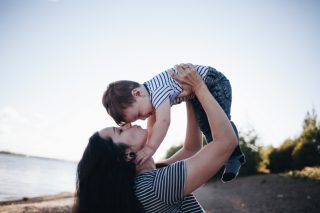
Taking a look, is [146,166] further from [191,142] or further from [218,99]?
[218,99]

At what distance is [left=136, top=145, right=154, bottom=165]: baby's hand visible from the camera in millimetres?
2219

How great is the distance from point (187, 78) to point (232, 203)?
1165 centimetres

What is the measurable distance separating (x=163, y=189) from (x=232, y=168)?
1085mm

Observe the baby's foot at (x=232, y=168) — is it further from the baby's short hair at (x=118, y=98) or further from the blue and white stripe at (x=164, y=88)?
the baby's short hair at (x=118, y=98)

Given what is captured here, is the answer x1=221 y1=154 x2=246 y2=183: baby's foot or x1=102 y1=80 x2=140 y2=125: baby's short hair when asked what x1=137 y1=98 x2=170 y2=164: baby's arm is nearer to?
x1=102 y1=80 x2=140 y2=125: baby's short hair

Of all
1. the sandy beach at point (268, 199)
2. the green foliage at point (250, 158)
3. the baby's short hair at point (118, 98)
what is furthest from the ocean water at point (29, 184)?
the green foliage at point (250, 158)

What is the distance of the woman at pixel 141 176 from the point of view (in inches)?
76.6

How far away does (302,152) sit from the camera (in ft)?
64.8

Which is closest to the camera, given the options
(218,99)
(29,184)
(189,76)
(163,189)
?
(163,189)

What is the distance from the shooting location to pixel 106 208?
6.43 ft

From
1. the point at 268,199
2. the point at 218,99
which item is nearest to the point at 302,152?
the point at 268,199

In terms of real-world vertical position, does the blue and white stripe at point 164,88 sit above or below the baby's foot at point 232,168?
above

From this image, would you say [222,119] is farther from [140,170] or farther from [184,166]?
[140,170]

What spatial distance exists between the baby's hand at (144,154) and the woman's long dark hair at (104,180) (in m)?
0.11
